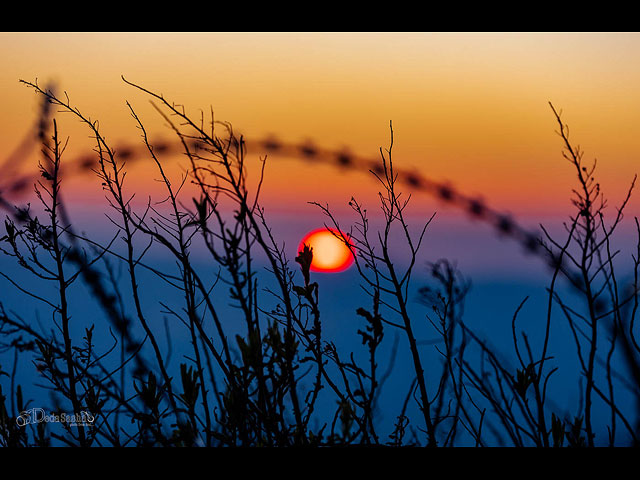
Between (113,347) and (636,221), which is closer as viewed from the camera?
(636,221)

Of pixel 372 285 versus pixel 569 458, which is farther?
pixel 372 285

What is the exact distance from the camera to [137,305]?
2188 millimetres

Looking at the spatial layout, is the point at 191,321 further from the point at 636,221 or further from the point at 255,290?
the point at 636,221

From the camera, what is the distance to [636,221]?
7.47 feet
